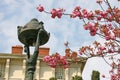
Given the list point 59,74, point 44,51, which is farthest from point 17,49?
point 59,74

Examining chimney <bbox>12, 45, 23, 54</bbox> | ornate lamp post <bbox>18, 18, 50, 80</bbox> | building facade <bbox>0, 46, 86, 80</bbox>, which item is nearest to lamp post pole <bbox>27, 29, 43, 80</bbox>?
ornate lamp post <bbox>18, 18, 50, 80</bbox>

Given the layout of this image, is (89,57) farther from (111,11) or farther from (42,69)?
(42,69)

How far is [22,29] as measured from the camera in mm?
9352

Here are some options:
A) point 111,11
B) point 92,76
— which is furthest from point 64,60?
point 92,76

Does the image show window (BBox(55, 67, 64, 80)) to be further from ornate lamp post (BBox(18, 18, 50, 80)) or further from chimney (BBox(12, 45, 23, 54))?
ornate lamp post (BBox(18, 18, 50, 80))

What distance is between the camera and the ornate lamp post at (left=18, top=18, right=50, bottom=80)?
8.94 m

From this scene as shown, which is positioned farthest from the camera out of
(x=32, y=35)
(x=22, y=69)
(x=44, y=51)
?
(x=44, y=51)

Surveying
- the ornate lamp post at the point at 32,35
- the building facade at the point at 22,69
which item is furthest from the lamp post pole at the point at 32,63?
the building facade at the point at 22,69

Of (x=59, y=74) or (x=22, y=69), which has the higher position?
(x=22, y=69)

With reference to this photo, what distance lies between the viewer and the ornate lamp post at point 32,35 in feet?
29.3

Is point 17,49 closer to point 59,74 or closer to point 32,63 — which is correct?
point 59,74

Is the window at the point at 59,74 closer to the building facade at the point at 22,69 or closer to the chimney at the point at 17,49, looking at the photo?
the building facade at the point at 22,69

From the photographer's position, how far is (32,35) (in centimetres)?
923

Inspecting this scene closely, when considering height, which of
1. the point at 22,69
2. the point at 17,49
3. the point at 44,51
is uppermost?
the point at 17,49
